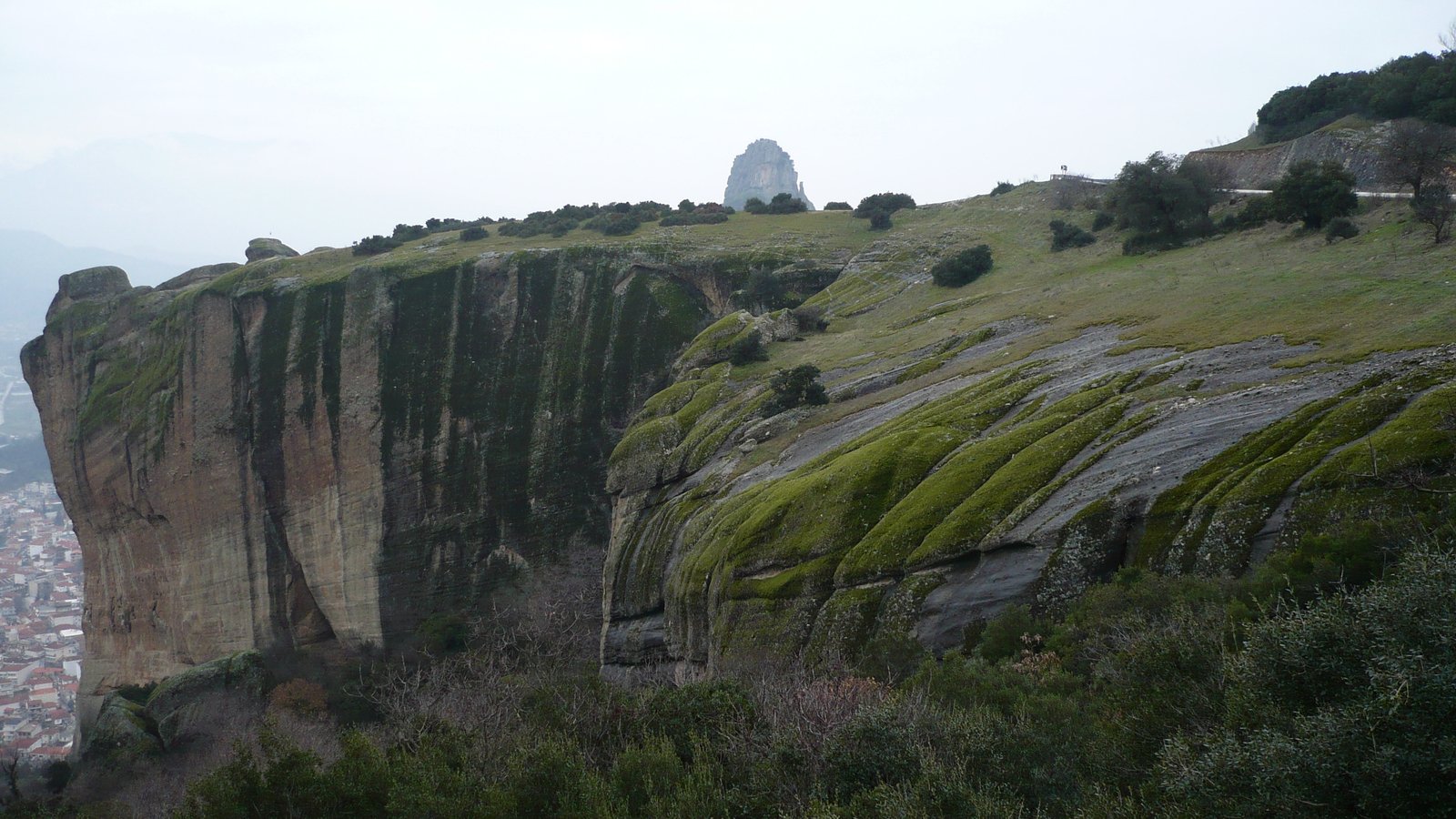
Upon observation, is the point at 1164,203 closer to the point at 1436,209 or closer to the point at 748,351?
the point at 1436,209

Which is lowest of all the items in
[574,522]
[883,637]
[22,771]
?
[22,771]

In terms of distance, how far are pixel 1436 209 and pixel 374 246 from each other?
6960 cm

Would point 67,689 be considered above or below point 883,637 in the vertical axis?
below

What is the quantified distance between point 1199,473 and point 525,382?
2010 inches

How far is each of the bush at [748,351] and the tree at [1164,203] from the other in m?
17.9

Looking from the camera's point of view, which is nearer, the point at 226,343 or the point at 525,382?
the point at 525,382

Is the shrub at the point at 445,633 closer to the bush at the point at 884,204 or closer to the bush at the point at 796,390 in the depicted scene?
the bush at the point at 796,390

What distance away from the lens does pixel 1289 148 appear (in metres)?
53.4

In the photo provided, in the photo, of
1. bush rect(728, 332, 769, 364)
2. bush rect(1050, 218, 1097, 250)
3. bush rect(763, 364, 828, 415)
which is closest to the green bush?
bush rect(763, 364, 828, 415)

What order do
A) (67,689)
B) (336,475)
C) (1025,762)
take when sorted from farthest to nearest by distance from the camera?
(67,689)
(336,475)
(1025,762)

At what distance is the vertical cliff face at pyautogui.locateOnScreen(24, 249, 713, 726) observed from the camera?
2574 inches

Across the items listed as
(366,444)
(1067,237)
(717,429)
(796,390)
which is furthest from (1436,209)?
(366,444)

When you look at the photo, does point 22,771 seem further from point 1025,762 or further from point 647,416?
point 1025,762

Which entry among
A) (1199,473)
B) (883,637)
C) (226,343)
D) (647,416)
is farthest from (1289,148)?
(226,343)
